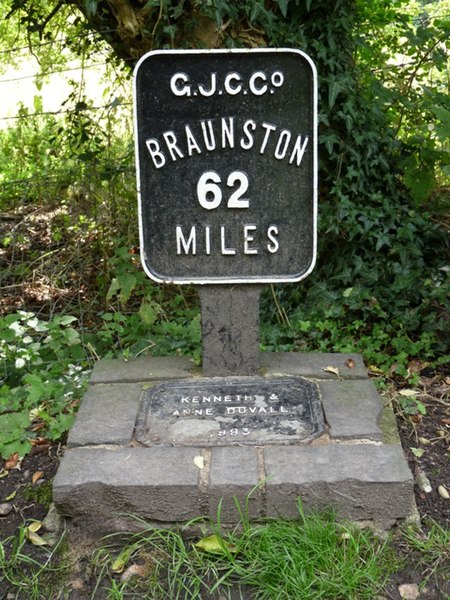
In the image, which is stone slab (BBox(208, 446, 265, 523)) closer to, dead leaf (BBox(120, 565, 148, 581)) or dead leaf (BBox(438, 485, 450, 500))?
dead leaf (BBox(120, 565, 148, 581))

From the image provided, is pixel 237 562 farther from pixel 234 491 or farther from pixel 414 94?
pixel 414 94

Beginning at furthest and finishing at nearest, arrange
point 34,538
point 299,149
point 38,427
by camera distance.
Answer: point 38,427 → point 299,149 → point 34,538

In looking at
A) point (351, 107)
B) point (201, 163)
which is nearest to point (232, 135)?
point (201, 163)

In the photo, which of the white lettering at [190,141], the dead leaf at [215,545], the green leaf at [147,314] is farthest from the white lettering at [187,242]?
the dead leaf at [215,545]

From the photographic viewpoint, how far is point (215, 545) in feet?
7.99

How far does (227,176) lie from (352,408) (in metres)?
1.06

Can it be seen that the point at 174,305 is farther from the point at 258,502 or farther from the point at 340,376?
the point at 258,502

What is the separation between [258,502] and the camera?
2.47 metres

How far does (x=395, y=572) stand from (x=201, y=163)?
1685mm

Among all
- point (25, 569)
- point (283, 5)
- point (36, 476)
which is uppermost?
point (283, 5)

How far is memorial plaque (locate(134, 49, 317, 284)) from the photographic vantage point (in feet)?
9.64

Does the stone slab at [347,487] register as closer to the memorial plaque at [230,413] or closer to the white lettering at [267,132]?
the memorial plaque at [230,413]

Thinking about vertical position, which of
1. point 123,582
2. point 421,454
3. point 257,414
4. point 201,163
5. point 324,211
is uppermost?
point 201,163

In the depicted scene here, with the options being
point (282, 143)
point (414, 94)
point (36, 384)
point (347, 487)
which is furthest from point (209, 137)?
point (414, 94)
